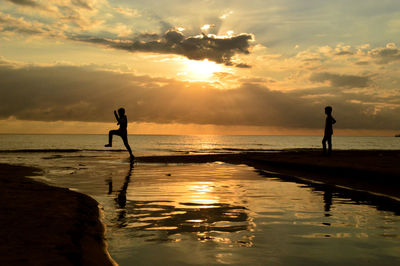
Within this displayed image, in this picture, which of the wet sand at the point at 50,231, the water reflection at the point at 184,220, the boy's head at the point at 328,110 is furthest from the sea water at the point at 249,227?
the boy's head at the point at 328,110

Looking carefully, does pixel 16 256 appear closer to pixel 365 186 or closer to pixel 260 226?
pixel 260 226

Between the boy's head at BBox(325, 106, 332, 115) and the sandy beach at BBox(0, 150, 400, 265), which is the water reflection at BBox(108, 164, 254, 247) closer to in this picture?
the sandy beach at BBox(0, 150, 400, 265)

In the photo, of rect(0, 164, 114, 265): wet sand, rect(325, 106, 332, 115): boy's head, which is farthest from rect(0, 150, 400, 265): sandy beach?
rect(325, 106, 332, 115): boy's head

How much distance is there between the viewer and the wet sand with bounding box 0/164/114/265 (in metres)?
3.92

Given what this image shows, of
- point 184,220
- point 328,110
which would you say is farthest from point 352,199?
point 328,110

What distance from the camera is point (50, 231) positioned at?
4.93 m

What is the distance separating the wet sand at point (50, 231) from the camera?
12.9 ft

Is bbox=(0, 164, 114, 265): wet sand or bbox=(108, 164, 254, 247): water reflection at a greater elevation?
bbox=(0, 164, 114, 265): wet sand

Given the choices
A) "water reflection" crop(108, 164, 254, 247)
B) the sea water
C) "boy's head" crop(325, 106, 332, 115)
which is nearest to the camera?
the sea water

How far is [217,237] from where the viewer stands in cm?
517

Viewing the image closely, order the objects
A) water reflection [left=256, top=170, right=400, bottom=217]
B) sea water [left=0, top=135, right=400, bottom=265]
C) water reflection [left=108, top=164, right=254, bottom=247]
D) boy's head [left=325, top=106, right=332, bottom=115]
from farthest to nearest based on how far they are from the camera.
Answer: boy's head [left=325, top=106, right=332, bottom=115], water reflection [left=256, top=170, right=400, bottom=217], water reflection [left=108, top=164, right=254, bottom=247], sea water [left=0, top=135, right=400, bottom=265]

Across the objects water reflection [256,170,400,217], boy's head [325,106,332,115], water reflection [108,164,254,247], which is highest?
boy's head [325,106,332,115]

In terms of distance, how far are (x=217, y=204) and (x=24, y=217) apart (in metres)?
4.01

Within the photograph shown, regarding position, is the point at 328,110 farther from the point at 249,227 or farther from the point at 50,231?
the point at 50,231
